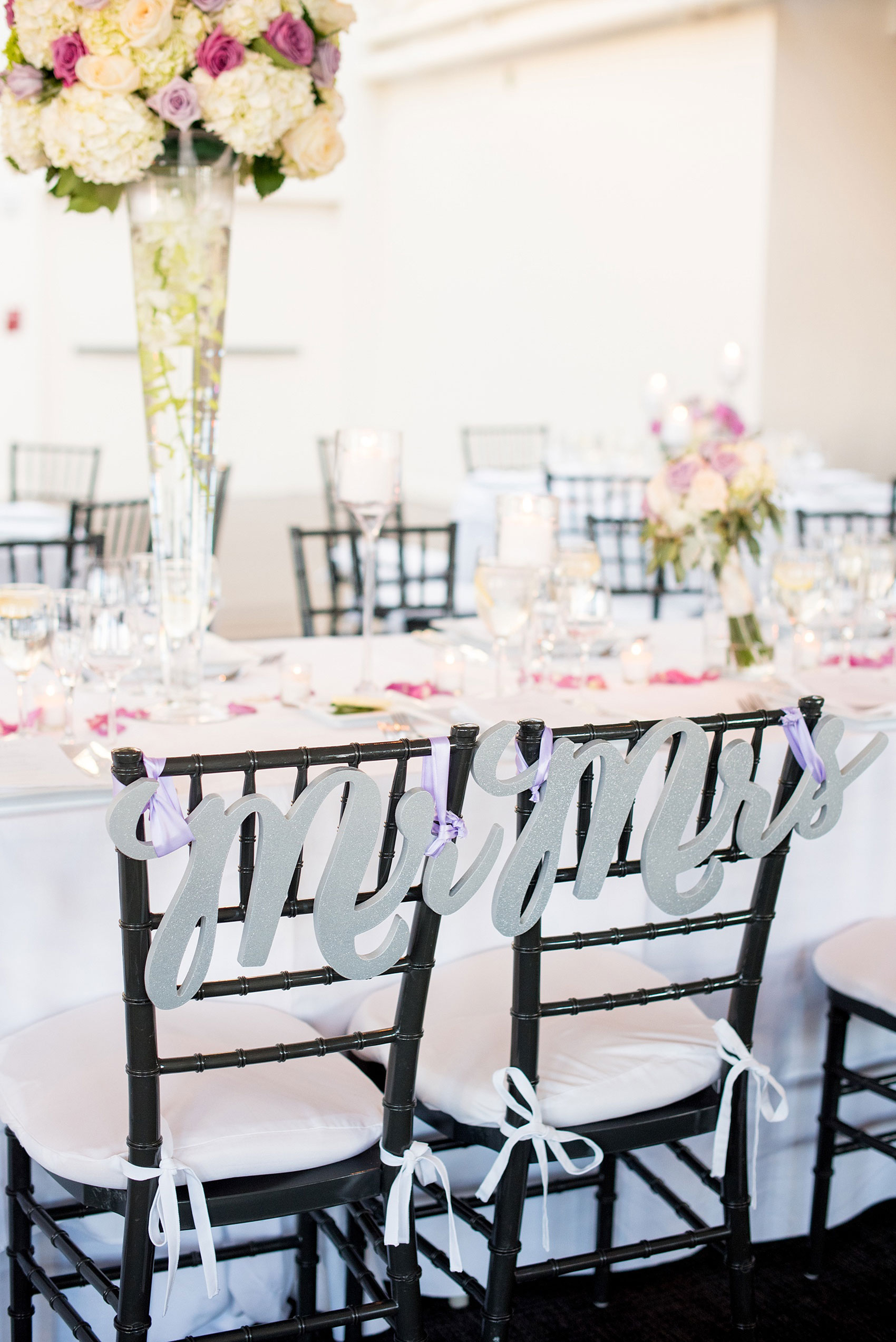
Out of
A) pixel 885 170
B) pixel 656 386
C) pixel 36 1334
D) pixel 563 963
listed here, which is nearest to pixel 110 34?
pixel 563 963

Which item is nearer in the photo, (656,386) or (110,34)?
(110,34)

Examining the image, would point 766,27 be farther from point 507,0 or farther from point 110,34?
point 110,34

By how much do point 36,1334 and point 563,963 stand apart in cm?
84

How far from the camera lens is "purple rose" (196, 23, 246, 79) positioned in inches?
77.0

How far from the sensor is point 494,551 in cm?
262

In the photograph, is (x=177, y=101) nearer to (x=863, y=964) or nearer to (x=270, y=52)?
(x=270, y=52)

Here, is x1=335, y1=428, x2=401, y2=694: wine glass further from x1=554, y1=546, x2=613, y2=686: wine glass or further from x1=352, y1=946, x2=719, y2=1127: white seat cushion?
x1=352, y1=946, x2=719, y2=1127: white seat cushion

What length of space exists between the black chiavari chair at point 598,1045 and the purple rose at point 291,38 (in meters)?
1.12

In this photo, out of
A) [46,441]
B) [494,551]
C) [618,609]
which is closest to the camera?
[494,551]

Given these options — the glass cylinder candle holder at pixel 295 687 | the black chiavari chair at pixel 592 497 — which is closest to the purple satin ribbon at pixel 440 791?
the glass cylinder candle holder at pixel 295 687

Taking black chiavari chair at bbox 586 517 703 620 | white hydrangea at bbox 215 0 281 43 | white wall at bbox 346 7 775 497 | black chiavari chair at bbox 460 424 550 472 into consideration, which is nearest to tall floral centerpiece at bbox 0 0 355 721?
white hydrangea at bbox 215 0 281 43

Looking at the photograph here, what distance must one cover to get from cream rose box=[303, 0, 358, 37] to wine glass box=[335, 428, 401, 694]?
597 mm

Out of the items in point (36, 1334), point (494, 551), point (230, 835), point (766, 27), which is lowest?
point (36, 1334)

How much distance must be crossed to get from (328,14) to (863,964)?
1.59m
